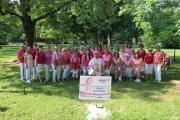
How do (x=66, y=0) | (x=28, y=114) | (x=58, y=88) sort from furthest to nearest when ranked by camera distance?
(x=66, y=0), (x=58, y=88), (x=28, y=114)

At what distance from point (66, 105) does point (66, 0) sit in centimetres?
1373

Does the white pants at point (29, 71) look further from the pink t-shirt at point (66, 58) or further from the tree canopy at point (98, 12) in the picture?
the tree canopy at point (98, 12)

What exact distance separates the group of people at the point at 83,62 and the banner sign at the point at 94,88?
25.9ft

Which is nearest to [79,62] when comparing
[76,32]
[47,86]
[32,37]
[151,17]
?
[47,86]

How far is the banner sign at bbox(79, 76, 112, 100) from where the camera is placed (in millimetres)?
9305

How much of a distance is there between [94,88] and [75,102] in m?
4.19

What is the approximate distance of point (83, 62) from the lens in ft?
60.0

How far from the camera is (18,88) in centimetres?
1650

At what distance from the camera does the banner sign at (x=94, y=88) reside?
930cm

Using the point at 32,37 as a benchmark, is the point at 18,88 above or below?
below

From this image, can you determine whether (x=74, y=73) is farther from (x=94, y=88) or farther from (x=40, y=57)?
(x=94, y=88)

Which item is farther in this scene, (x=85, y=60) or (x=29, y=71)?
(x=85, y=60)

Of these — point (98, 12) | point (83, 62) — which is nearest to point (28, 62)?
point (83, 62)

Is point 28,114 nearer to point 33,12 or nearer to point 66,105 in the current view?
point 66,105
